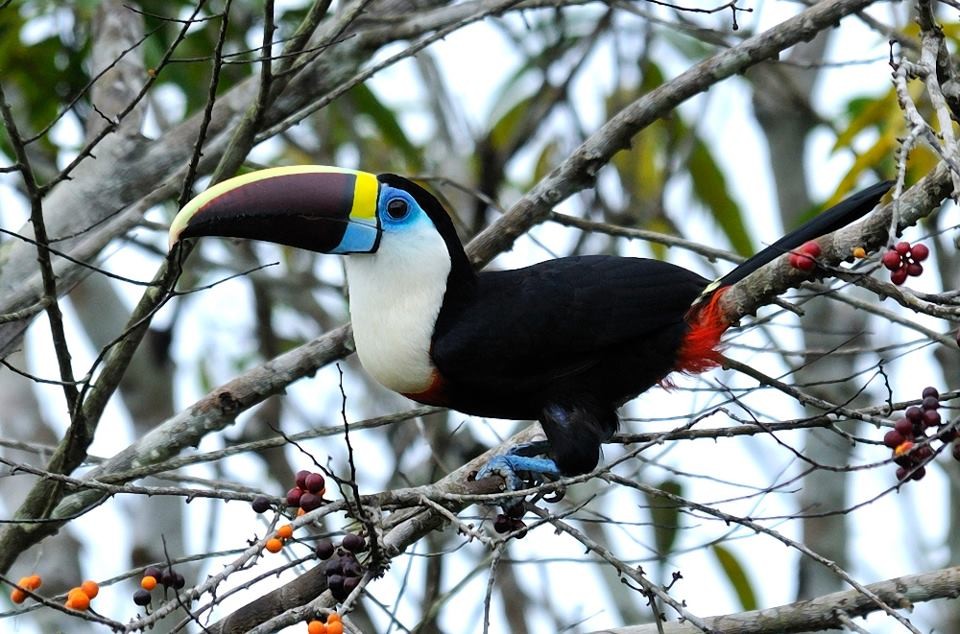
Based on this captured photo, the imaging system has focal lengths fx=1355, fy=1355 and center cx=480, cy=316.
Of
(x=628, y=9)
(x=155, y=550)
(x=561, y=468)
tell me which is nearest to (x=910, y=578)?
(x=561, y=468)

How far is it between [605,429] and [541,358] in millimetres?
286

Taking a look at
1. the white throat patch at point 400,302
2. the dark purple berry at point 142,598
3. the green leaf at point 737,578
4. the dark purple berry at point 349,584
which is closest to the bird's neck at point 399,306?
the white throat patch at point 400,302

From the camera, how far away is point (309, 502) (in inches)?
107

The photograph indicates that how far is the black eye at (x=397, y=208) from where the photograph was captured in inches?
146

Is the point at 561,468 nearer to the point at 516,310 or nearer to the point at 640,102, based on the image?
the point at 516,310

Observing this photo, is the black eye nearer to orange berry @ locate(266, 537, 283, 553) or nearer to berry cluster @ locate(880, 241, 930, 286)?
orange berry @ locate(266, 537, 283, 553)

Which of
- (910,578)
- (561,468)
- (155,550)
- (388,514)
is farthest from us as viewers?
(155,550)

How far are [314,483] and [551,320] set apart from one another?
1.09m

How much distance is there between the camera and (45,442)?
6.05 metres

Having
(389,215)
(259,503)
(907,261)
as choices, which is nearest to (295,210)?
(389,215)

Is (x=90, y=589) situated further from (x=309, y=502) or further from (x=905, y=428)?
(x=905, y=428)

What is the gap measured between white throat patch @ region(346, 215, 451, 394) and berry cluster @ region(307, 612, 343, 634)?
47.5 inches

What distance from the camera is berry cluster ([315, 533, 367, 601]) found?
8.46ft

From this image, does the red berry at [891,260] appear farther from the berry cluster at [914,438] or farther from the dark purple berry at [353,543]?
the dark purple berry at [353,543]
